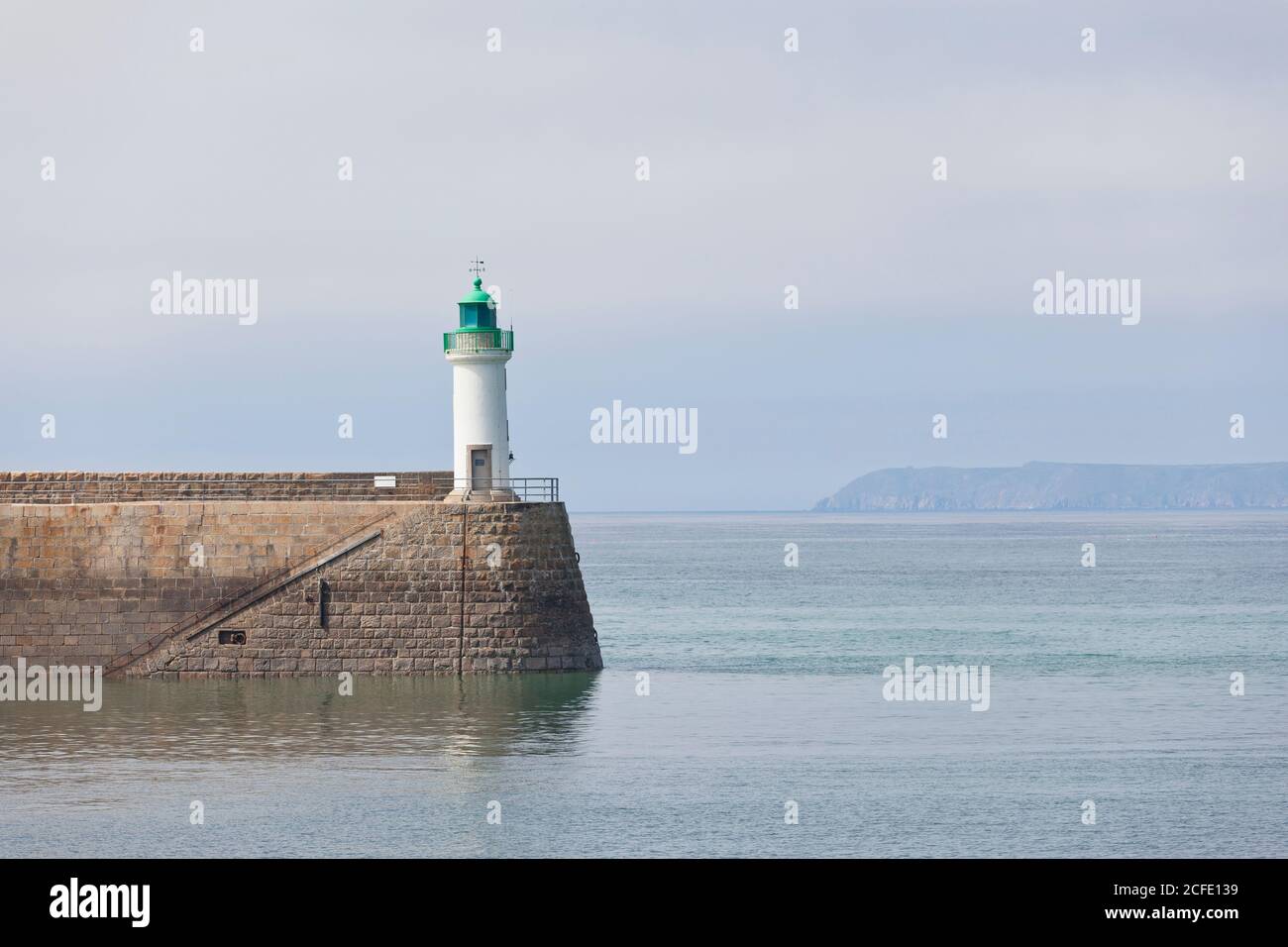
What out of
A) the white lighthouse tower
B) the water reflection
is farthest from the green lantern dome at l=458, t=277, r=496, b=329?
the water reflection

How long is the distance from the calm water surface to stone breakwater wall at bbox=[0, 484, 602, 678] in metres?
0.65

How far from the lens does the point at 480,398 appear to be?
1325 inches

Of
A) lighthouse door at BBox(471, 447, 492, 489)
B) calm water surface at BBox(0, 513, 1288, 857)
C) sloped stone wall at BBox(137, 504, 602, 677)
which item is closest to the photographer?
calm water surface at BBox(0, 513, 1288, 857)

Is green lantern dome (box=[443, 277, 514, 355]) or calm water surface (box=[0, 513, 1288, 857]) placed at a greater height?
green lantern dome (box=[443, 277, 514, 355])

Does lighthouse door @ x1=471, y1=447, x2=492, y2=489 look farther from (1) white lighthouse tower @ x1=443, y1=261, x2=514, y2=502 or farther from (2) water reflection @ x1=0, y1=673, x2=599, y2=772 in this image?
(2) water reflection @ x1=0, y1=673, x2=599, y2=772

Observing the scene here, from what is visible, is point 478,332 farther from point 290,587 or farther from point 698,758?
point 698,758

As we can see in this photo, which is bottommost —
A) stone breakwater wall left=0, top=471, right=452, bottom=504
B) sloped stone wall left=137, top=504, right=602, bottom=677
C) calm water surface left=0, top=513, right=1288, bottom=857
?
calm water surface left=0, top=513, right=1288, bottom=857

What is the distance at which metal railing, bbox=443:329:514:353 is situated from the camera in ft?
110

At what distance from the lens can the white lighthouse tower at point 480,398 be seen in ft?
110

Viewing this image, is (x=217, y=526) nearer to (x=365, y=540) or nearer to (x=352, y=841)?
(x=365, y=540)

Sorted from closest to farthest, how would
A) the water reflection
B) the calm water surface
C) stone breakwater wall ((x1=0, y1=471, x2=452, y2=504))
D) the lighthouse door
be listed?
the calm water surface → the water reflection → the lighthouse door → stone breakwater wall ((x1=0, y1=471, x2=452, y2=504))

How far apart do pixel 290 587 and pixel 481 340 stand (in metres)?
5.90

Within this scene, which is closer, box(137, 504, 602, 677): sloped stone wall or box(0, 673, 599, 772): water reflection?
box(0, 673, 599, 772): water reflection
